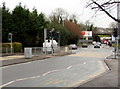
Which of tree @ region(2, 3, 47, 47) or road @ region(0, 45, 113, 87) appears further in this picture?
tree @ region(2, 3, 47, 47)

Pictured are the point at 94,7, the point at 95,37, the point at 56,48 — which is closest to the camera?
the point at 94,7

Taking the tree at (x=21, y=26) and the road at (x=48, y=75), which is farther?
the tree at (x=21, y=26)

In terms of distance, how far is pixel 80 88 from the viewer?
22.4ft

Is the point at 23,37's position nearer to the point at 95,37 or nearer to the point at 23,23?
the point at 23,23

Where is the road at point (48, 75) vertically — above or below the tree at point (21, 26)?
below

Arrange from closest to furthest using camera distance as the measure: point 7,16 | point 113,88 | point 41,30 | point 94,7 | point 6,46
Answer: point 94,7, point 113,88, point 6,46, point 7,16, point 41,30

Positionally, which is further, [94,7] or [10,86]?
[10,86]

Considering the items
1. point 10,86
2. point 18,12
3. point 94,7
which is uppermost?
point 18,12

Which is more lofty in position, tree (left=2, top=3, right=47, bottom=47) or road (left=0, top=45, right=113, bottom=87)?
tree (left=2, top=3, right=47, bottom=47)

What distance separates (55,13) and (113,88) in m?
72.1

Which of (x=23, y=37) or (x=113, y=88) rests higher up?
(x=23, y=37)

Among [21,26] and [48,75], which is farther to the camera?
[21,26]

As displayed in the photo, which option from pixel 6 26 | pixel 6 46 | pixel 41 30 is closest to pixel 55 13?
pixel 41 30

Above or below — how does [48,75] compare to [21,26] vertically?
below
